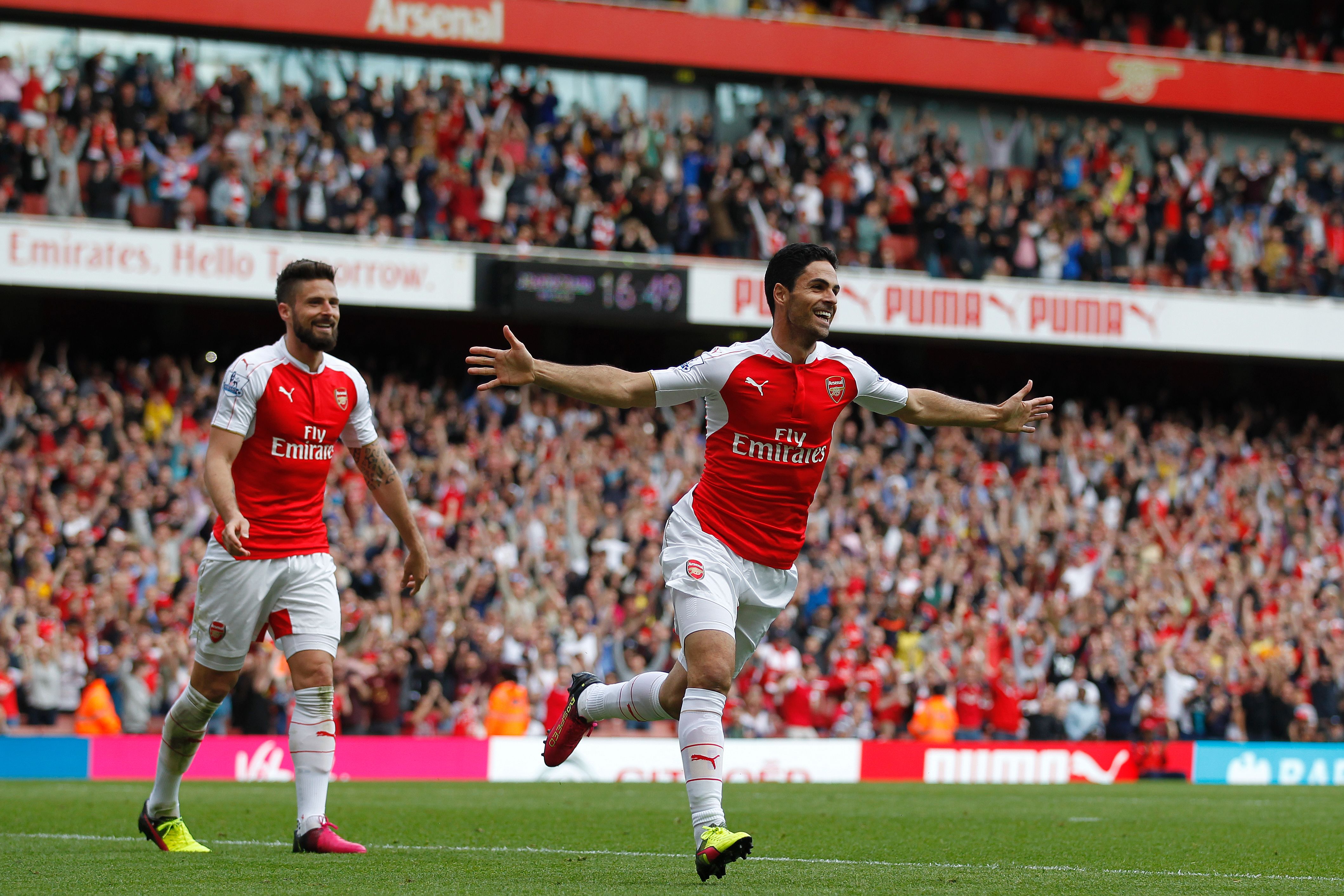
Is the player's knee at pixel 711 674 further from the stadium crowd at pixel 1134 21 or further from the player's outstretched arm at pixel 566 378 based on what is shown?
the stadium crowd at pixel 1134 21

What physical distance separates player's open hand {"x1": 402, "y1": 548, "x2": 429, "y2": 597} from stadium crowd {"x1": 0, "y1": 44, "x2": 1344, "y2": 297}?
1544cm

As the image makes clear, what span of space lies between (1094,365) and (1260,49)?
7.40 m

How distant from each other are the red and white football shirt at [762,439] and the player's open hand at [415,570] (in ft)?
5.37

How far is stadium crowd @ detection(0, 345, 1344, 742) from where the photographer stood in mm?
18641

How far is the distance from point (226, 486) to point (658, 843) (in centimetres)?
321

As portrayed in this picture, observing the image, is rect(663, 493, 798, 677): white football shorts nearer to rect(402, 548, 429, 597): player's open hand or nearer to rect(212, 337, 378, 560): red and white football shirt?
rect(402, 548, 429, 597): player's open hand


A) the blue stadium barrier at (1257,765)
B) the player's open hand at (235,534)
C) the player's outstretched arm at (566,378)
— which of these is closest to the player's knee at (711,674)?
the player's outstretched arm at (566,378)

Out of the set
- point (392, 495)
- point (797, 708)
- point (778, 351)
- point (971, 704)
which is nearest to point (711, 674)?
point (778, 351)

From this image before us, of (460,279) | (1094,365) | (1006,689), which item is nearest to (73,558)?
(460,279)

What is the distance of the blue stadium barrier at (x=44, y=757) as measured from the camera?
53.7ft

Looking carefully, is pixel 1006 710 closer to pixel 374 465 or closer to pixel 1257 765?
pixel 1257 765

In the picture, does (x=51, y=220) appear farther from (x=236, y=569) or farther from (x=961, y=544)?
(x=236, y=569)

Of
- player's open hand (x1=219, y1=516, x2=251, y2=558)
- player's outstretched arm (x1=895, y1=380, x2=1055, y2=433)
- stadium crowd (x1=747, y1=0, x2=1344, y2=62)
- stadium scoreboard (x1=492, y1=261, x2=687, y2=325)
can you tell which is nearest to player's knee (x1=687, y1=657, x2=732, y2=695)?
player's outstretched arm (x1=895, y1=380, x2=1055, y2=433)

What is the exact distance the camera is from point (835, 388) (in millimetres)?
7434
